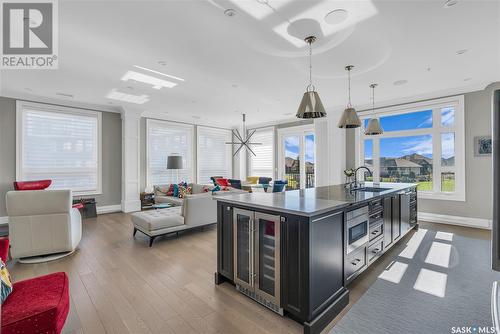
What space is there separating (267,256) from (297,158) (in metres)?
6.21

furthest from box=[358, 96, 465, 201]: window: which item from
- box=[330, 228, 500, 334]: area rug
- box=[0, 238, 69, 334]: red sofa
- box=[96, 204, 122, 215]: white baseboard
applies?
box=[96, 204, 122, 215]: white baseboard

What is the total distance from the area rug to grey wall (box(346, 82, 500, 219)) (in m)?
1.66

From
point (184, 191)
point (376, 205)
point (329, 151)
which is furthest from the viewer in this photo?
point (329, 151)

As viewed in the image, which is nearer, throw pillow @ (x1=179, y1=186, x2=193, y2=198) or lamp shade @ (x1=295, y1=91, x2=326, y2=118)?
lamp shade @ (x1=295, y1=91, x2=326, y2=118)

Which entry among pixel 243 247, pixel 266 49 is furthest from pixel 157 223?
pixel 266 49

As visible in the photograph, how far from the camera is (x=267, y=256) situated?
2141 millimetres

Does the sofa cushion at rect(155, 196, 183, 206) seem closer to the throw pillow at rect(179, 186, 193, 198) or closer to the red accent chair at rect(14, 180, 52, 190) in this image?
the throw pillow at rect(179, 186, 193, 198)

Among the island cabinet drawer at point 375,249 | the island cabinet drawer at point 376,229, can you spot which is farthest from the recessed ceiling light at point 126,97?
the island cabinet drawer at point 375,249

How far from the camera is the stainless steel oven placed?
2273 millimetres

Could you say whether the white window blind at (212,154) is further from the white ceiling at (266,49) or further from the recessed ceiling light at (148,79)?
the recessed ceiling light at (148,79)

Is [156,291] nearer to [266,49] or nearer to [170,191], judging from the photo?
[266,49]

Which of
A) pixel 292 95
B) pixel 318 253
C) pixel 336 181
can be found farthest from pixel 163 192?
pixel 318 253

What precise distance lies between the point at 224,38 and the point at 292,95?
8.87ft

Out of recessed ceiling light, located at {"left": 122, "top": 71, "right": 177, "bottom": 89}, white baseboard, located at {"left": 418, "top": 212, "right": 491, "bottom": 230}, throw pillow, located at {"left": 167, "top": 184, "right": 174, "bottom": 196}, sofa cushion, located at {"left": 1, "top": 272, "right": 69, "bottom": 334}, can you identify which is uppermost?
recessed ceiling light, located at {"left": 122, "top": 71, "right": 177, "bottom": 89}
